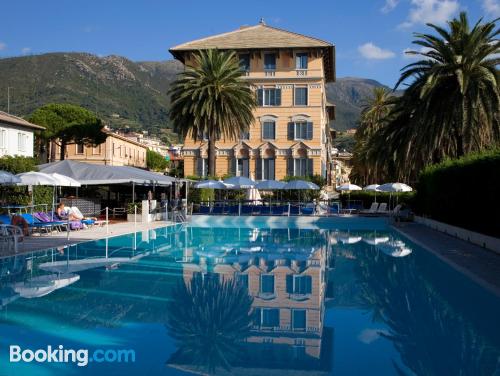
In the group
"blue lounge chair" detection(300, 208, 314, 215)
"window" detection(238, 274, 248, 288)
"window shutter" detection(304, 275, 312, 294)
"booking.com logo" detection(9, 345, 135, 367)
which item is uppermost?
"blue lounge chair" detection(300, 208, 314, 215)

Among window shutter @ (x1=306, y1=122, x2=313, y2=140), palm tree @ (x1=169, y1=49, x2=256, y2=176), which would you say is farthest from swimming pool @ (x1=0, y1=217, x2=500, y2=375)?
window shutter @ (x1=306, y1=122, x2=313, y2=140)

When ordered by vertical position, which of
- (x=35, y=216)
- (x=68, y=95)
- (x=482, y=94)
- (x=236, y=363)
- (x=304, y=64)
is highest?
(x=68, y=95)

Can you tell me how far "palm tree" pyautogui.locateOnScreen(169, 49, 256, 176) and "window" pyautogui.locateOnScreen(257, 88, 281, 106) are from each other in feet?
26.5

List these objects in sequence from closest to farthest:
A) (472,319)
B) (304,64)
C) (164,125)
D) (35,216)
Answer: (472,319)
(35,216)
(304,64)
(164,125)

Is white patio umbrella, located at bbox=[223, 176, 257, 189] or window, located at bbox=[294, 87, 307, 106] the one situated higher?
window, located at bbox=[294, 87, 307, 106]

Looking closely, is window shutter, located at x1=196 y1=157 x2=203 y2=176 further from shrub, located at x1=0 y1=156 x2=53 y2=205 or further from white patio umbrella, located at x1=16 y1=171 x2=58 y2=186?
white patio umbrella, located at x1=16 y1=171 x2=58 y2=186

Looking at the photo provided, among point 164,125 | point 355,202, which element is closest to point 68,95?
point 164,125

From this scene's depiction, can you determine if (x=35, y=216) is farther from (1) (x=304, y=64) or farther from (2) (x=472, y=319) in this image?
(1) (x=304, y=64)

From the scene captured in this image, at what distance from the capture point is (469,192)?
1711cm

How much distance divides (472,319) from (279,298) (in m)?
3.22

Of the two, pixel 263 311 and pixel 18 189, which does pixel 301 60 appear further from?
pixel 263 311

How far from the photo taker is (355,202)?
129 ft

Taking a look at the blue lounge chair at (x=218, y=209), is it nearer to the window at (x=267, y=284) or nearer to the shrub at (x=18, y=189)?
the shrub at (x=18, y=189)

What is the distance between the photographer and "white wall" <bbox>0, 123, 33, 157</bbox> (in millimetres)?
32094
